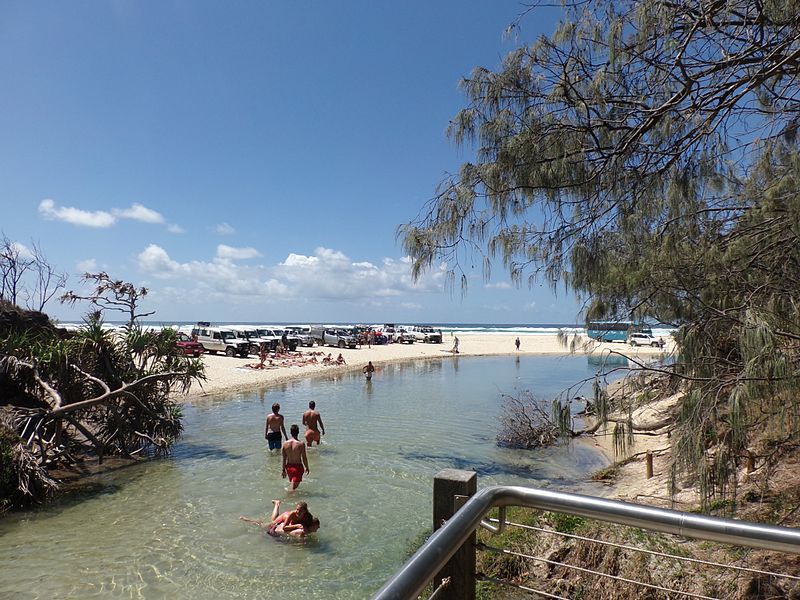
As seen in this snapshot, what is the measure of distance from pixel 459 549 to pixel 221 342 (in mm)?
37493

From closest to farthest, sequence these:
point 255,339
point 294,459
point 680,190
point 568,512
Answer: point 568,512 → point 680,190 → point 294,459 → point 255,339

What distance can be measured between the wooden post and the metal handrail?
21 cm

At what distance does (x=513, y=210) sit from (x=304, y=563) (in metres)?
5.34

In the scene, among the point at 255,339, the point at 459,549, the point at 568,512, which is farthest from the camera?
the point at 255,339

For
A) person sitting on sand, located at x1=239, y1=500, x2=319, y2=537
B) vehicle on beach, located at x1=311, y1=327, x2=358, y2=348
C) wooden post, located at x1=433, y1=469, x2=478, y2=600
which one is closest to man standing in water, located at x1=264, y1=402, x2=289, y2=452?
person sitting on sand, located at x1=239, y1=500, x2=319, y2=537

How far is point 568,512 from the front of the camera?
1760 millimetres

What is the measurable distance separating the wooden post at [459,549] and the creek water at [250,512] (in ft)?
11.1

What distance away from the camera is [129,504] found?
29.8ft

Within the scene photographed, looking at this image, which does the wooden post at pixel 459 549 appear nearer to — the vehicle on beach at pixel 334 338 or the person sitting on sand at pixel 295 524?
the person sitting on sand at pixel 295 524

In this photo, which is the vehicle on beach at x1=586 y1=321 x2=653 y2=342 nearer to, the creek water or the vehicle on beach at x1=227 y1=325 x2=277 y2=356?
the creek water

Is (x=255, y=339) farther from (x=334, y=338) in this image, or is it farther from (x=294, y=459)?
(x=294, y=459)

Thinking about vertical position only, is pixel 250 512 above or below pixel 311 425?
below

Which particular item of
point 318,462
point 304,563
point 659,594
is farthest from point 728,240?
point 318,462

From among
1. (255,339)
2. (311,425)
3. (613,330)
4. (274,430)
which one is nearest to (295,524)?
(274,430)
